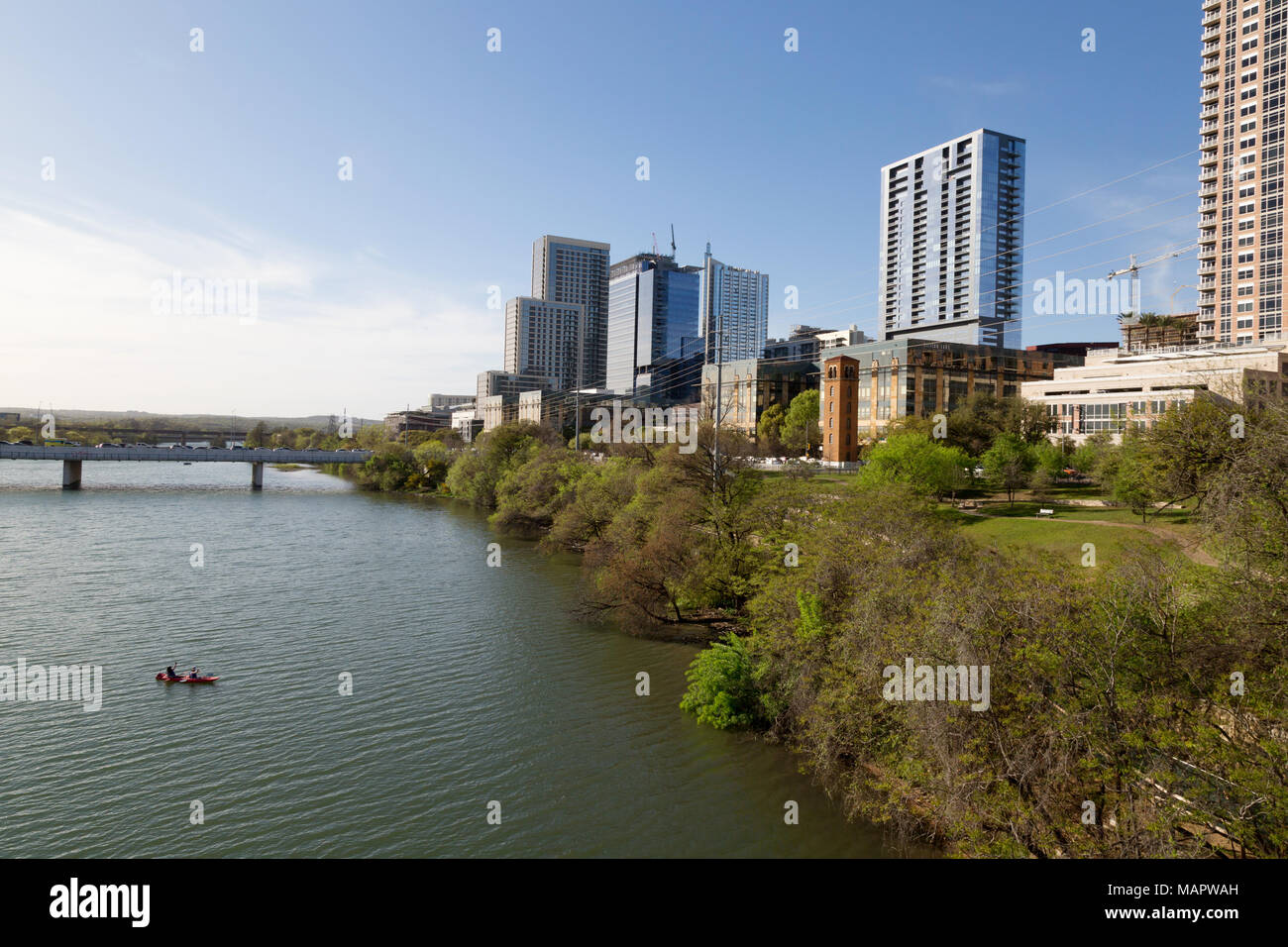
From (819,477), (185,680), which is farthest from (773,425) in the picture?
(185,680)

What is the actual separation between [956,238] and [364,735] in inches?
7238

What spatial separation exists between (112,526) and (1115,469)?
7545 centimetres

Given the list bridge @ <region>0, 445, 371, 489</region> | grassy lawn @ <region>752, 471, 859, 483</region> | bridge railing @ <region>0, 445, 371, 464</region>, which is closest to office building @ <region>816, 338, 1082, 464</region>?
grassy lawn @ <region>752, 471, 859, 483</region>

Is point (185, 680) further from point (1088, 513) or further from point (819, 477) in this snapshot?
point (1088, 513)

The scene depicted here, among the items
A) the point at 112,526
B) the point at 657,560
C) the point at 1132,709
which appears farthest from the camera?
the point at 112,526

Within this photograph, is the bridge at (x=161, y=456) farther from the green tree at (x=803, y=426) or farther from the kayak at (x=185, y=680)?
the kayak at (x=185, y=680)

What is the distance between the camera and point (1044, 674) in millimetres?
13625

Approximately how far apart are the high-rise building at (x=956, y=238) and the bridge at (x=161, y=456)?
121341 millimetres

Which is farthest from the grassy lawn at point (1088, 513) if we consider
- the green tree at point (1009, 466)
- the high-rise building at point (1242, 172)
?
the high-rise building at point (1242, 172)

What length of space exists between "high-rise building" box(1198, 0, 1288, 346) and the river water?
335 feet

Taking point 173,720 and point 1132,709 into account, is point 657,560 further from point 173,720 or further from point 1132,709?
point 1132,709

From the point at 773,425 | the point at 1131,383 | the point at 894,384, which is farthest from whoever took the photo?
the point at 773,425
